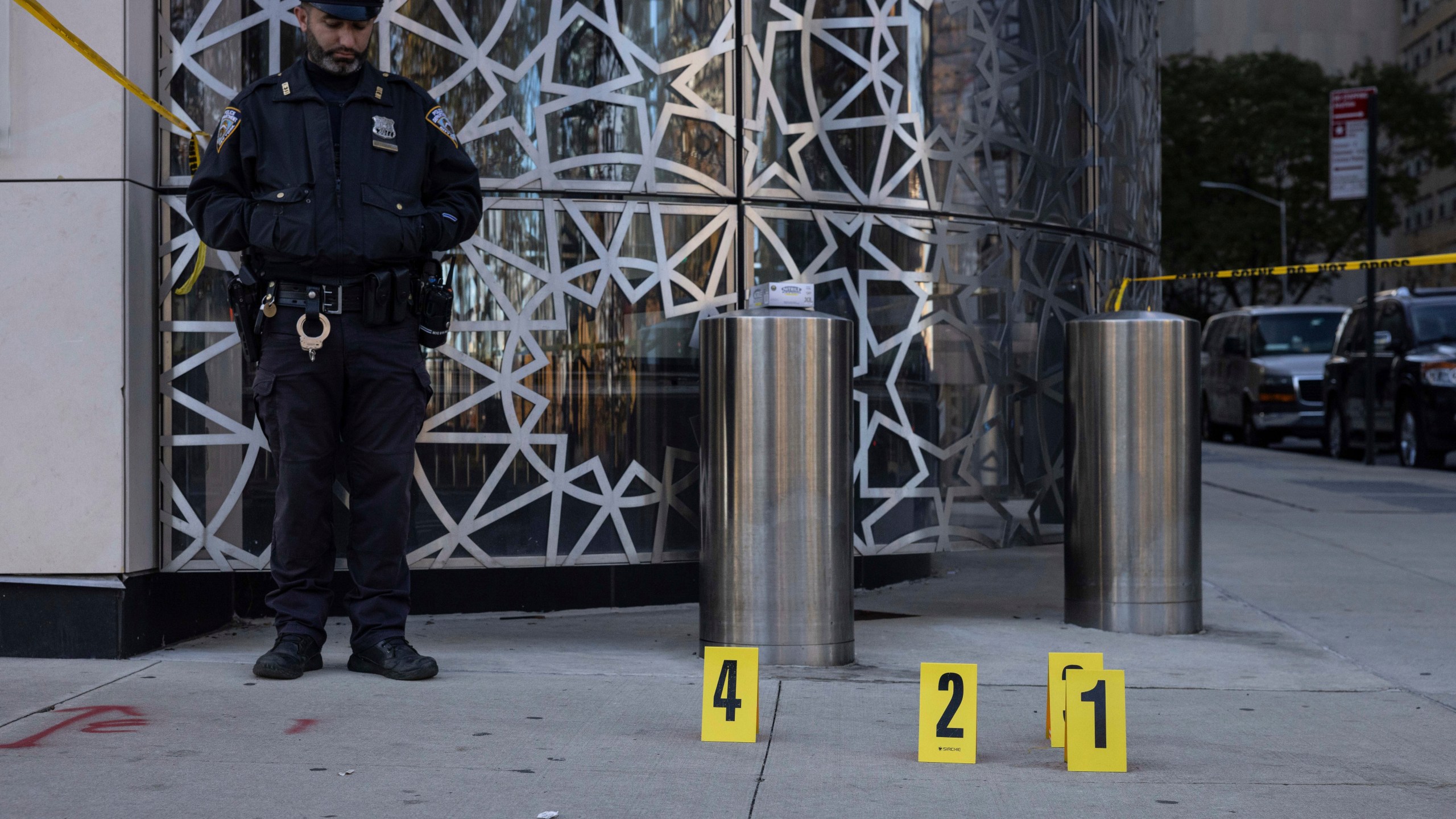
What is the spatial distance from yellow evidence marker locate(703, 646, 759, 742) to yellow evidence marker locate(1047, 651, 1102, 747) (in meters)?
0.72

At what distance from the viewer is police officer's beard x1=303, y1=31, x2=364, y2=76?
4.58 meters

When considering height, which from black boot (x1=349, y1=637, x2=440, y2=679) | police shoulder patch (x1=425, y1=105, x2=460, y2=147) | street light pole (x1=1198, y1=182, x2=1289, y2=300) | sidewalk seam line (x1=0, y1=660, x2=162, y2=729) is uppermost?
street light pole (x1=1198, y1=182, x2=1289, y2=300)

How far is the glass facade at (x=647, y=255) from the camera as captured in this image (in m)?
5.04

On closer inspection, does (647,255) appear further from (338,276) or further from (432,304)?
(338,276)

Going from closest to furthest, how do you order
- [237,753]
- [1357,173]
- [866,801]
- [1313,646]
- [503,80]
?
[866,801]
[237,753]
[503,80]
[1313,646]
[1357,173]

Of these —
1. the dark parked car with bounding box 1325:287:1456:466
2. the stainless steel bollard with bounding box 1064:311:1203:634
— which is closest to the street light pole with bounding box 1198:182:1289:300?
the dark parked car with bounding box 1325:287:1456:466

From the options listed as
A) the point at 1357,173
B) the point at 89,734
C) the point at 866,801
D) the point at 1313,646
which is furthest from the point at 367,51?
the point at 1357,173

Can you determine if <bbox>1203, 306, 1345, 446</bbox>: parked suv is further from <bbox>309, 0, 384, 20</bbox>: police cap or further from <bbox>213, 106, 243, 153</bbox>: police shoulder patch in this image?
<bbox>213, 106, 243, 153</bbox>: police shoulder patch

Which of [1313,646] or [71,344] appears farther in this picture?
[1313,646]

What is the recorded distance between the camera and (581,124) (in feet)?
17.1

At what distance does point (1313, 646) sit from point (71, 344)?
13.7ft

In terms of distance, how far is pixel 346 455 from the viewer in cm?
476

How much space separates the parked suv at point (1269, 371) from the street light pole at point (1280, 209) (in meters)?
20.8

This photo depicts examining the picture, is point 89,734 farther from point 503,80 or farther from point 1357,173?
point 1357,173
